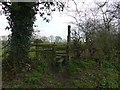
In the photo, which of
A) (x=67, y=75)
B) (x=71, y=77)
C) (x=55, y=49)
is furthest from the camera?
(x=55, y=49)

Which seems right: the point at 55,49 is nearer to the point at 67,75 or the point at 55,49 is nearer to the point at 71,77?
the point at 67,75

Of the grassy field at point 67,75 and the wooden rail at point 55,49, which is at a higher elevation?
the wooden rail at point 55,49

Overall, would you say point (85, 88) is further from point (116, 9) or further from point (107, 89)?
point (116, 9)

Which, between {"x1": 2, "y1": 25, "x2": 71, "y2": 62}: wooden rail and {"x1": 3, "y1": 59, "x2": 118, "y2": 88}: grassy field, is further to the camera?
{"x1": 2, "y1": 25, "x2": 71, "y2": 62}: wooden rail

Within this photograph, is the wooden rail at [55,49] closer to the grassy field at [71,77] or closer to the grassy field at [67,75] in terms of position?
the grassy field at [67,75]

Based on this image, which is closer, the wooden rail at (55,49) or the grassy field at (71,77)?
the grassy field at (71,77)

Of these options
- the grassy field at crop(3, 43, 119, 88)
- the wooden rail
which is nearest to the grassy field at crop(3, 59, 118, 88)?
the grassy field at crop(3, 43, 119, 88)

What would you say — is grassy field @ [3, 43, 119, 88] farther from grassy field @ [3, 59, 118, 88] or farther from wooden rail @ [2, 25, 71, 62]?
wooden rail @ [2, 25, 71, 62]

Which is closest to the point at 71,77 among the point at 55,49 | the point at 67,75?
the point at 67,75

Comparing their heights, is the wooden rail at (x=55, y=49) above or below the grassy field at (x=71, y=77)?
above

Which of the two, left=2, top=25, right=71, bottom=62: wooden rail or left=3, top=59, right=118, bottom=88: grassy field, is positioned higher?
left=2, top=25, right=71, bottom=62: wooden rail

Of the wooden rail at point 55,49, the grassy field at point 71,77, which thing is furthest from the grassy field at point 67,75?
the wooden rail at point 55,49

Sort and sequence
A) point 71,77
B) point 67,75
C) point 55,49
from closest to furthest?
1. point 71,77
2. point 67,75
3. point 55,49

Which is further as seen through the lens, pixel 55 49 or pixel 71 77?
pixel 55 49
